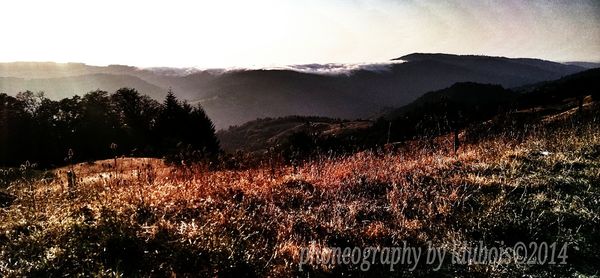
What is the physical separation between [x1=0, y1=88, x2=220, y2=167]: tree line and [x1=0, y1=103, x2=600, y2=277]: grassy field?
55.4 meters

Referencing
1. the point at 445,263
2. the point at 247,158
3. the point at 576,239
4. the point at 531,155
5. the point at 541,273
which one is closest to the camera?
the point at 541,273

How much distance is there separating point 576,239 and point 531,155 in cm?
417

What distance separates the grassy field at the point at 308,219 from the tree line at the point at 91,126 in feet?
182

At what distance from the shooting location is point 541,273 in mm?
4117

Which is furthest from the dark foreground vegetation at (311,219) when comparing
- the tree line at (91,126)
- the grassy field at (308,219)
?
the tree line at (91,126)

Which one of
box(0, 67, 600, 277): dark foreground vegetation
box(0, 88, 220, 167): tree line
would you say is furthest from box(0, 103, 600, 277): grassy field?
box(0, 88, 220, 167): tree line

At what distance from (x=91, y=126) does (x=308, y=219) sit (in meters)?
75.4

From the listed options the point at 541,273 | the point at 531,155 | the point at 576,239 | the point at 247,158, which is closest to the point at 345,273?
the point at 541,273

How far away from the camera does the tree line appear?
6316 centimetres

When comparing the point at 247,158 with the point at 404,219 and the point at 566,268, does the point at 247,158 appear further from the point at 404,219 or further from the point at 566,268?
the point at 566,268

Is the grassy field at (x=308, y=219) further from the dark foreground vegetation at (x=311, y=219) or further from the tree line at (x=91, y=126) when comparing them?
the tree line at (x=91, y=126)

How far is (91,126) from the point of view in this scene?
70.5m

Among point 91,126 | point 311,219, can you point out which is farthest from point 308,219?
point 91,126

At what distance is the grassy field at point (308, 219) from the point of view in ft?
13.7
